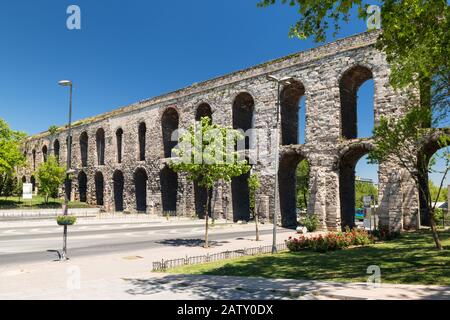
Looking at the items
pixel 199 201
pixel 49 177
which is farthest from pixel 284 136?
pixel 49 177

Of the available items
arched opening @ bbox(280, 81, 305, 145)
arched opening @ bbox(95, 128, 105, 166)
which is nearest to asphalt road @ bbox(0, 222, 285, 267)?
arched opening @ bbox(280, 81, 305, 145)

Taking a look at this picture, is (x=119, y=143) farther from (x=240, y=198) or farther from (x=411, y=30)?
(x=411, y=30)

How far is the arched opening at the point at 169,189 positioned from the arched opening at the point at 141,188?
5004 millimetres

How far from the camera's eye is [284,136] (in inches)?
1442

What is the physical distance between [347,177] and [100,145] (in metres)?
41.2

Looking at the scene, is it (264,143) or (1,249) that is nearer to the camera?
(1,249)

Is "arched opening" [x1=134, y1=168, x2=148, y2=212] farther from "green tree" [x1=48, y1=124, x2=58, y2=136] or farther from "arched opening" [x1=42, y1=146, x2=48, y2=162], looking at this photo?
"arched opening" [x1=42, y1=146, x2=48, y2=162]

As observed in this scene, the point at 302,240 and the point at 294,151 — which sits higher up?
the point at 294,151

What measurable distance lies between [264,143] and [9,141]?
117 ft

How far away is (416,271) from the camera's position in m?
11.5

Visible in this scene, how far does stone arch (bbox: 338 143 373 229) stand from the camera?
30748 mm

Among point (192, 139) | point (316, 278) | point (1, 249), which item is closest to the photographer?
point (316, 278)

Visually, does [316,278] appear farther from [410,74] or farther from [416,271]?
[410,74]
